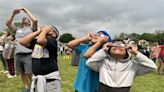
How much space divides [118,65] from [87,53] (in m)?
0.44

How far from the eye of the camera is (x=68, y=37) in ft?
392

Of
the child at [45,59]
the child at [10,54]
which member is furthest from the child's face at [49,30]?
the child at [10,54]

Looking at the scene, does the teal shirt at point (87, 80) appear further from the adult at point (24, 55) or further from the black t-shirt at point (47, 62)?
the adult at point (24, 55)

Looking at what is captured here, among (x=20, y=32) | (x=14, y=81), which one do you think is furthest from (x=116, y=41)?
(x=14, y=81)

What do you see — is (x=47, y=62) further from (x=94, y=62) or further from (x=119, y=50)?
(x=119, y=50)

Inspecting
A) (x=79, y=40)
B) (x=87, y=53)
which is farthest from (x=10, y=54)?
(x=87, y=53)

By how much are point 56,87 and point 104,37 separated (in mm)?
1250

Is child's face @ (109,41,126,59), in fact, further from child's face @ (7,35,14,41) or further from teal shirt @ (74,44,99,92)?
child's face @ (7,35,14,41)

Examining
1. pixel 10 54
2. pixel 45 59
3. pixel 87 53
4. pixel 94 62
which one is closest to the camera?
pixel 94 62

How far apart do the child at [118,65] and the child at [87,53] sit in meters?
0.17

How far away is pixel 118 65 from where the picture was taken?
4.34m

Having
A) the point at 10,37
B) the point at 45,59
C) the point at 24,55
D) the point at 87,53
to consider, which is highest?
the point at 87,53

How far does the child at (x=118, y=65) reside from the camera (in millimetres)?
4328

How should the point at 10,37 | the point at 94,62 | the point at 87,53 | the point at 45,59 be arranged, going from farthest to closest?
the point at 10,37 → the point at 45,59 → the point at 87,53 → the point at 94,62
